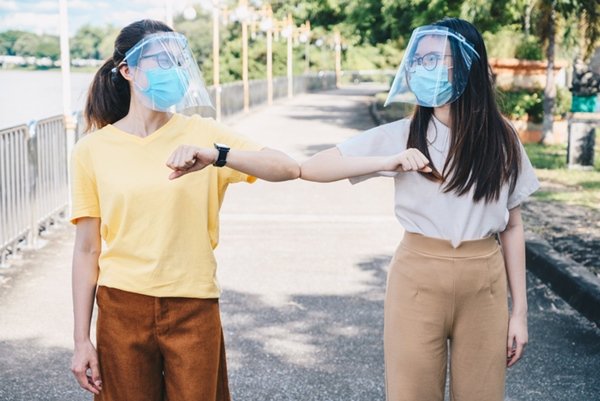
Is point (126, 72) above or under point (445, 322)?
above

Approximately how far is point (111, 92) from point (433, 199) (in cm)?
110

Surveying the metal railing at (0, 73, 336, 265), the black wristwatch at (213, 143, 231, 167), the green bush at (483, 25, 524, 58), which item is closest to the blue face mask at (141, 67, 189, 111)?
the black wristwatch at (213, 143, 231, 167)

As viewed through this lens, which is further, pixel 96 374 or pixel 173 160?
pixel 96 374

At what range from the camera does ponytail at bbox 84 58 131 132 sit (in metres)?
3.13

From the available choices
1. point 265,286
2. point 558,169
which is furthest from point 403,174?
point 558,169

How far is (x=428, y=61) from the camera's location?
10.4ft

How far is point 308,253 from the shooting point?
9008mm

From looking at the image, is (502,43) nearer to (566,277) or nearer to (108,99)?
(566,277)

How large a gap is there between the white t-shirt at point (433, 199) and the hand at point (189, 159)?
1.84 feet

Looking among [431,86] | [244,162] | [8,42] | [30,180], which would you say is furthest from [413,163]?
[30,180]

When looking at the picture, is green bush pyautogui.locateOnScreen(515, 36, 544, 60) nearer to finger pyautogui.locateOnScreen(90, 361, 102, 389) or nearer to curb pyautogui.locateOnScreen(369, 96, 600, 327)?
curb pyautogui.locateOnScreen(369, 96, 600, 327)

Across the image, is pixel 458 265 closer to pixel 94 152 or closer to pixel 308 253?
pixel 94 152

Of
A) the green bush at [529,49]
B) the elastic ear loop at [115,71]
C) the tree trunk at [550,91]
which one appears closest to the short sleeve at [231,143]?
the elastic ear loop at [115,71]

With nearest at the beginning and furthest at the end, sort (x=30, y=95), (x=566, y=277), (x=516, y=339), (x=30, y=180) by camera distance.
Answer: (x=516, y=339) < (x=566, y=277) < (x=30, y=180) < (x=30, y=95)
